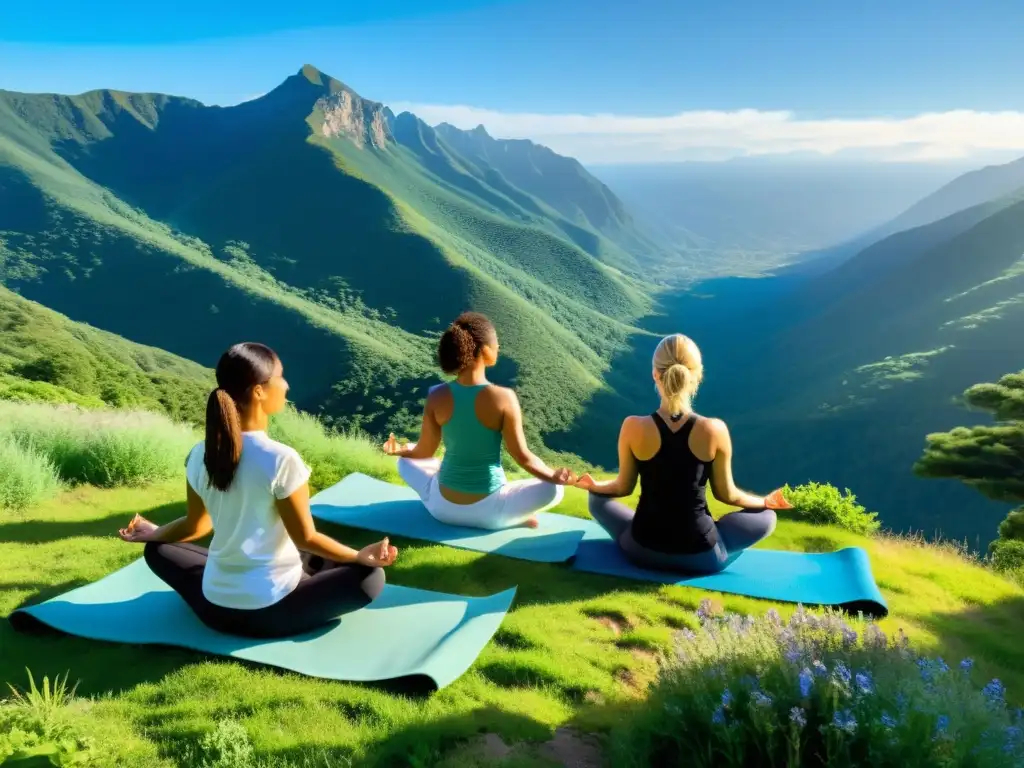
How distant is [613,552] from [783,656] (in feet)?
9.16

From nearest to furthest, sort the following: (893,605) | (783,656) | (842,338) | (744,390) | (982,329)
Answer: (783,656) → (893,605) → (982,329) → (744,390) → (842,338)

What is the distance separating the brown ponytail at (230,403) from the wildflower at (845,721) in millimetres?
2706

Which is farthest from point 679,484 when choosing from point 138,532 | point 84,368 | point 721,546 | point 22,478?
point 84,368

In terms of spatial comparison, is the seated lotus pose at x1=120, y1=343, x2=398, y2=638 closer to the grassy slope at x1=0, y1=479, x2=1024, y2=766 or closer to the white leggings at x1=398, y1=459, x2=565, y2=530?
the grassy slope at x1=0, y1=479, x2=1024, y2=766

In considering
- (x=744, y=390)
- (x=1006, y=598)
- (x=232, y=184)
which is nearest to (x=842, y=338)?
(x=744, y=390)

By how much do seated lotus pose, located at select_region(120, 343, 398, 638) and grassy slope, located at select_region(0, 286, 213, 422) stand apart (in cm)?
1466

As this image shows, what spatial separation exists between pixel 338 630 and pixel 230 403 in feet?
5.05

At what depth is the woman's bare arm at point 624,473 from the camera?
4719mm

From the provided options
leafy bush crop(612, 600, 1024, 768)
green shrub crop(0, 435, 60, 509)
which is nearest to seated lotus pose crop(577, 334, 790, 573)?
leafy bush crop(612, 600, 1024, 768)

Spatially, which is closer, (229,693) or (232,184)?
(229,693)

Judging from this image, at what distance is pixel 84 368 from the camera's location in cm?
4141

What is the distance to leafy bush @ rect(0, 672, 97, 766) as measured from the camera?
273cm

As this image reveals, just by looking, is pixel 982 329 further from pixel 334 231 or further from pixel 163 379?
pixel 334 231

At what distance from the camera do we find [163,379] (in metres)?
52.0
